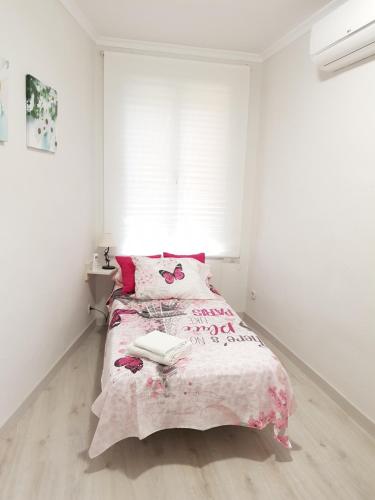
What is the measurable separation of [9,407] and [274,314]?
2.31 m

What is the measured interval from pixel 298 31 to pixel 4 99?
241 centimetres

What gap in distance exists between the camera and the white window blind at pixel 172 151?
11.6ft

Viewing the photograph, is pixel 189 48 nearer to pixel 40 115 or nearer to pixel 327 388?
pixel 40 115

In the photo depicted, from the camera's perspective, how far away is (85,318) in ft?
11.4

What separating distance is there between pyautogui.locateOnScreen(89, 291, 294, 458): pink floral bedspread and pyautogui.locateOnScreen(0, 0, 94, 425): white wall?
1.99ft

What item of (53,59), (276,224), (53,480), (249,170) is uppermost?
(53,59)

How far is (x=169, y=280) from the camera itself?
3080mm

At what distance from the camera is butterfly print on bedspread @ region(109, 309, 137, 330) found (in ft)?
8.33

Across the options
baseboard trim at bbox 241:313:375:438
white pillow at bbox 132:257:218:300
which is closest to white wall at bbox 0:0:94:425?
white pillow at bbox 132:257:218:300

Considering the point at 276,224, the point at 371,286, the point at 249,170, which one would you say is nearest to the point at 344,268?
the point at 371,286

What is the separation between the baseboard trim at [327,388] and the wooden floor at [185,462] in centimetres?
5

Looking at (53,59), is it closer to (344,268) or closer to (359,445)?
(344,268)

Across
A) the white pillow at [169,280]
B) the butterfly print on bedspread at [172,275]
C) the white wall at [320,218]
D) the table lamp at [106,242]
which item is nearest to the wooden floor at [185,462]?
the white wall at [320,218]

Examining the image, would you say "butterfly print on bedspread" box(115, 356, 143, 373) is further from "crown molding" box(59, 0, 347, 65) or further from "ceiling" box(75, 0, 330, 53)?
"crown molding" box(59, 0, 347, 65)
